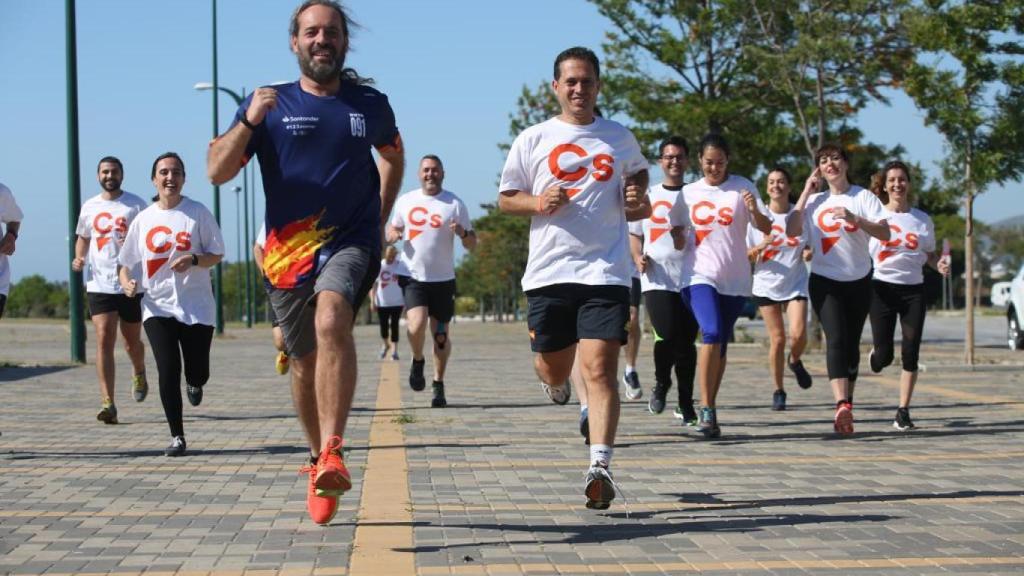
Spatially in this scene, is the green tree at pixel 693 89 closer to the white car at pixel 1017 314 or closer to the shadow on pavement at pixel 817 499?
the white car at pixel 1017 314

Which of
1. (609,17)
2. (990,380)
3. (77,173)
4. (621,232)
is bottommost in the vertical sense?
(990,380)

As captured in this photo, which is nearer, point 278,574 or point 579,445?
point 278,574

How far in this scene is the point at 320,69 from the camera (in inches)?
240

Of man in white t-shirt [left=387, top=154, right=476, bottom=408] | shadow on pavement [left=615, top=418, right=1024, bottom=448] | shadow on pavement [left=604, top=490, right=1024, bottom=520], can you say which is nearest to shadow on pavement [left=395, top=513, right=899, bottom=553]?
shadow on pavement [left=604, top=490, right=1024, bottom=520]

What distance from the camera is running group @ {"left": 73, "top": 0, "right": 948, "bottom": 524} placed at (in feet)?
19.9

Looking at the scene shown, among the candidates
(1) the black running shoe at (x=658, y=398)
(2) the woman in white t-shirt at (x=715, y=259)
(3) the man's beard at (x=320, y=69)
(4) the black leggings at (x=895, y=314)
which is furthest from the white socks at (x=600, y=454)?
(4) the black leggings at (x=895, y=314)

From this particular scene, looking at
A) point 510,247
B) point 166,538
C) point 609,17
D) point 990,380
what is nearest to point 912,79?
point 990,380

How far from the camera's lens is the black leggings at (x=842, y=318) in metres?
10.4

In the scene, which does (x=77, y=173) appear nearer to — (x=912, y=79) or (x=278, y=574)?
(x=912, y=79)

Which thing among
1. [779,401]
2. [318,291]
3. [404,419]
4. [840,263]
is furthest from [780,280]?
[318,291]

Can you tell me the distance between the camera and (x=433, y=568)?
526cm

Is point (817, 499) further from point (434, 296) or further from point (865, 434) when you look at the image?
point (434, 296)

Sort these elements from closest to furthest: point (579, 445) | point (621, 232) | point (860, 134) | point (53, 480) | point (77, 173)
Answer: point (621, 232)
point (53, 480)
point (579, 445)
point (77, 173)
point (860, 134)

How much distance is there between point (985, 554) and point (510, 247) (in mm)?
56898
